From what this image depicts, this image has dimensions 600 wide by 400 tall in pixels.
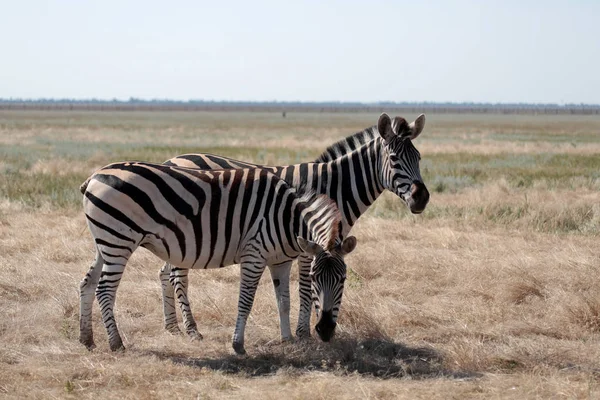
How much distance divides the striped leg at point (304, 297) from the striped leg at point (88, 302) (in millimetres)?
2017

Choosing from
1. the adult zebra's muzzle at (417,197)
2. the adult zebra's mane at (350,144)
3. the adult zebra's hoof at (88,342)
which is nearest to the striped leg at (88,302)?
the adult zebra's hoof at (88,342)

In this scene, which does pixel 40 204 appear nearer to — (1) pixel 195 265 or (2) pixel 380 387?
(1) pixel 195 265

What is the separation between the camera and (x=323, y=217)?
7090mm

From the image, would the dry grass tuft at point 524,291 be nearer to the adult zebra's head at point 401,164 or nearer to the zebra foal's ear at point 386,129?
the adult zebra's head at point 401,164

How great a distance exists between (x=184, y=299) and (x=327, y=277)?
2117 millimetres

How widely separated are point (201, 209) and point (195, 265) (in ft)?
1.78

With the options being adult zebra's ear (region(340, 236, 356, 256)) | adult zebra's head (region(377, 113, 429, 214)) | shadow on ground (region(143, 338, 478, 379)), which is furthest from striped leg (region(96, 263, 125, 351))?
adult zebra's head (region(377, 113, 429, 214))

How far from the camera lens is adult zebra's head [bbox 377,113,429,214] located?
790 cm

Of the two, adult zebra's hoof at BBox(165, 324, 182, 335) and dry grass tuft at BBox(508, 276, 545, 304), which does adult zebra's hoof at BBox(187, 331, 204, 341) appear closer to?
adult zebra's hoof at BBox(165, 324, 182, 335)

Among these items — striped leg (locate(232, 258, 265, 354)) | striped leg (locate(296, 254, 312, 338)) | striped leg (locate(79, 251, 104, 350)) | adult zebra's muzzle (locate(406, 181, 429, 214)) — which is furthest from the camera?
striped leg (locate(296, 254, 312, 338))

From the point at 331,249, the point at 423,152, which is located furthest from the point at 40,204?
the point at 423,152

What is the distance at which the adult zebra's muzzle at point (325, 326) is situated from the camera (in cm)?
673

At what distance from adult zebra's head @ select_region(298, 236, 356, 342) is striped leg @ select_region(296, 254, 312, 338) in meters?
1.14

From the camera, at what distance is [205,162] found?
8.88 metres
